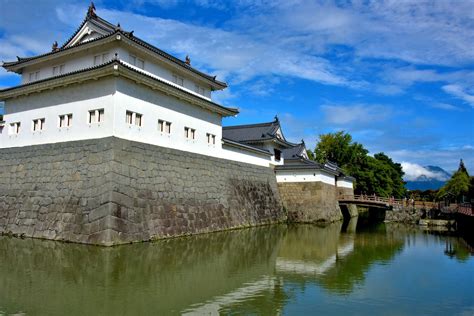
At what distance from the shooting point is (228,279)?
27.8ft

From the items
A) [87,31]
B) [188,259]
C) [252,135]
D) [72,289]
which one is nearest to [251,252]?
[188,259]

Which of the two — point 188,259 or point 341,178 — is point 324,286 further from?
point 341,178

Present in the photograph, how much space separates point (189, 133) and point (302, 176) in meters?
10.2

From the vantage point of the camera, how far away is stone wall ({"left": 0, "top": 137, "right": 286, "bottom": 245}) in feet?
38.8

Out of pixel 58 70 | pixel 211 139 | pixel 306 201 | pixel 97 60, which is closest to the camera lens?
pixel 97 60

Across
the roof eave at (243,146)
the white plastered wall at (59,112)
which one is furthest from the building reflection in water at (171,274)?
the roof eave at (243,146)

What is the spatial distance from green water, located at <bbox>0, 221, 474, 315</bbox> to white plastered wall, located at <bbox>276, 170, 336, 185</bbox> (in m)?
10.6

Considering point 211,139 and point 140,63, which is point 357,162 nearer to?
point 211,139

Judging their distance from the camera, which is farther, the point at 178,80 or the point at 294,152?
the point at 294,152

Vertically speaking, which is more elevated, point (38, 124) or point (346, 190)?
point (38, 124)

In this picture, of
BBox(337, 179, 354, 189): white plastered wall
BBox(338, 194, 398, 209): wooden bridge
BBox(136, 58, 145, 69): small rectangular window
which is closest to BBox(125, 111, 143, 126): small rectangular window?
BBox(136, 58, 145, 69): small rectangular window

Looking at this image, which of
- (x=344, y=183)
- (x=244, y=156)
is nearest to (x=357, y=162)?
(x=344, y=183)

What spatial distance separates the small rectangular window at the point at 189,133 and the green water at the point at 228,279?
4.75 metres

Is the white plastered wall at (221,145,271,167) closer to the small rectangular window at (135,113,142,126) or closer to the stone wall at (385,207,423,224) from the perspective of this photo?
the small rectangular window at (135,113,142,126)
